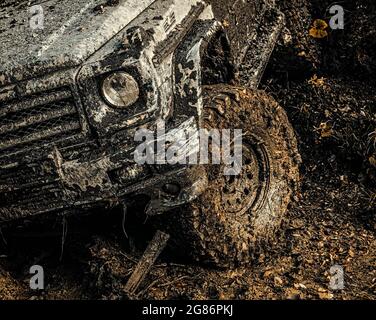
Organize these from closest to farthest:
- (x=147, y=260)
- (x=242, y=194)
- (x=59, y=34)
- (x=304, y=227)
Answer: (x=59, y=34) < (x=147, y=260) < (x=242, y=194) < (x=304, y=227)

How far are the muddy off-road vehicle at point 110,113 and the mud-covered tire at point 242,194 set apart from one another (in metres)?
0.01

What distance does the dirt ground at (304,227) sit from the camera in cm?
376

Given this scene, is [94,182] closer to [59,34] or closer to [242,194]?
[59,34]

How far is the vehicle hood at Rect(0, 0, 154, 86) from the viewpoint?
3.16 metres

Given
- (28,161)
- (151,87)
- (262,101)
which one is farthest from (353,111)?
(28,161)

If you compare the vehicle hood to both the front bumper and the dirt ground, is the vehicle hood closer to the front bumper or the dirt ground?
the front bumper

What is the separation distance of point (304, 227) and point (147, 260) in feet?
4.09

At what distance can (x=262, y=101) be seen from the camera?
4.14 metres

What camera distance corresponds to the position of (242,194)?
4027 mm

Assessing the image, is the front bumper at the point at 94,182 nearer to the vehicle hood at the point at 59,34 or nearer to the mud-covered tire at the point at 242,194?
the mud-covered tire at the point at 242,194

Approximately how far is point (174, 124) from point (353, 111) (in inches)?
92.7

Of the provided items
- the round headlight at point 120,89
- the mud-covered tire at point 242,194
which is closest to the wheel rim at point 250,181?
the mud-covered tire at point 242,194

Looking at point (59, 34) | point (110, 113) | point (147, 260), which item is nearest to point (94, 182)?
point (110, 113)

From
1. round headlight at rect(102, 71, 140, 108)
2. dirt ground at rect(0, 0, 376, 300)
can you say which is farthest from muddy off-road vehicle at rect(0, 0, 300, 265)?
dirt ground at rect(0, 0, 376, 300)
